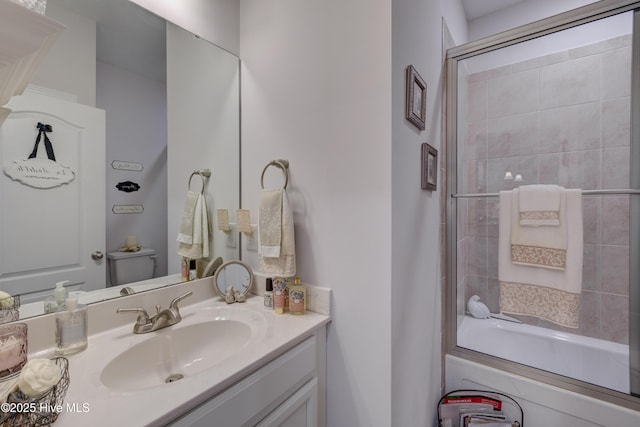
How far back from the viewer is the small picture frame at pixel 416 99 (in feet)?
3.67

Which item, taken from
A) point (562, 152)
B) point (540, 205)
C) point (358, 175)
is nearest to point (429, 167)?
point (358, 175)

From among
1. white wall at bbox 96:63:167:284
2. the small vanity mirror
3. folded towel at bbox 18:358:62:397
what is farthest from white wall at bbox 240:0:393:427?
folded towel at bbox 18:358:62:397

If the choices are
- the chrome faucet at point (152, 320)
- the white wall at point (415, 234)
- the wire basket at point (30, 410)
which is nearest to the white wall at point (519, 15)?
the white wall at point (415, 234)

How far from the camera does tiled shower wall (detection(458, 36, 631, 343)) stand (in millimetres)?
1483

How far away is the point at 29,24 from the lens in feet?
1.64

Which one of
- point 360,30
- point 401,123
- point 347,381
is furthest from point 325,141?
point 347,381

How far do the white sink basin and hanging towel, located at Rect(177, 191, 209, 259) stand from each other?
29 centimetres

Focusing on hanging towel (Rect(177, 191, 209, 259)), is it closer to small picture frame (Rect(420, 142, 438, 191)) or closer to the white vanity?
the white vanity

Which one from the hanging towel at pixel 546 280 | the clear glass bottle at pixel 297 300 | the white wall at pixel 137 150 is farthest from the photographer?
the hanging towel at pixel 546 280

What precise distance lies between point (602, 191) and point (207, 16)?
6.57 feet

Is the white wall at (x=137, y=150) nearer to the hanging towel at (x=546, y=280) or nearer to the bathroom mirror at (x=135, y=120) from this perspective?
the bathroom mirror at (x=135, y=120)

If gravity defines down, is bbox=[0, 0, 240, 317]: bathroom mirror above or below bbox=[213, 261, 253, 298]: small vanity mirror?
above

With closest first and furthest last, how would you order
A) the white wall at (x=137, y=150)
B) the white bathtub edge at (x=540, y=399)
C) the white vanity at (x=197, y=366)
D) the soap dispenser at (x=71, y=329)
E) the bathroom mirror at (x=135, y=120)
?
the white vanity at (x=197, y=366) < the soap dispenser at (x=71, y=329) < the bathroom mirror at (x=135, y=120) < the white wall at (x=137, y=150) < the white bathtub edge at (x=540, y=399)

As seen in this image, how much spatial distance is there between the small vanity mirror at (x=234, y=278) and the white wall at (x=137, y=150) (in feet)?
0.80
